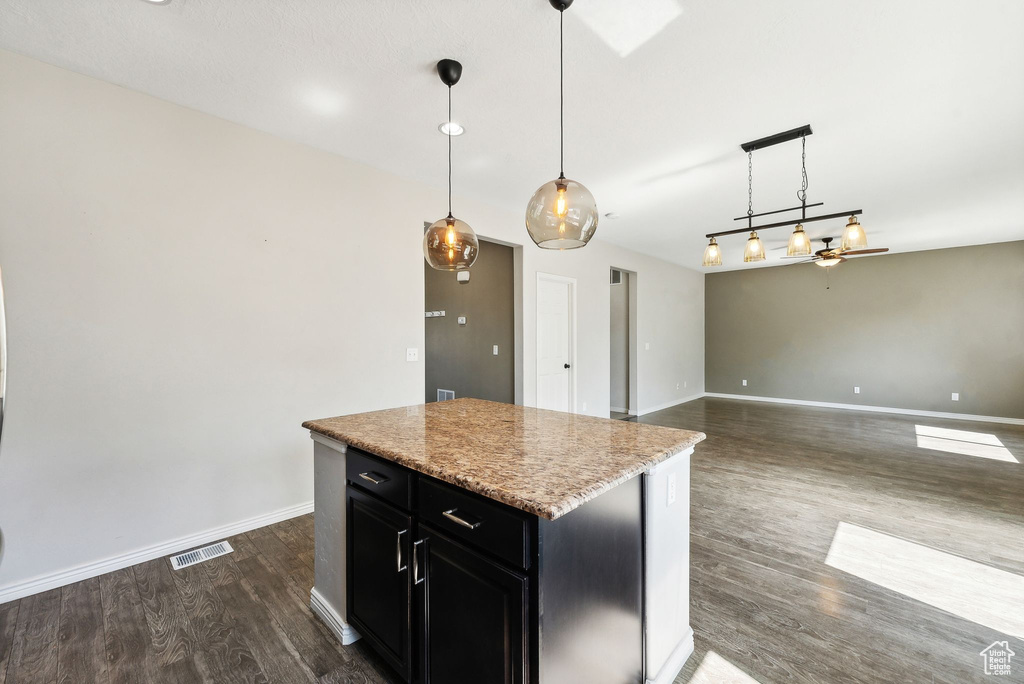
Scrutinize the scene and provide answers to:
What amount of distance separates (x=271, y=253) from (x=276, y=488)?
161 centimetres

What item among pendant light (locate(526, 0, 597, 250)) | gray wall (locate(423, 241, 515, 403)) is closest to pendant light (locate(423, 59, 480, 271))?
pendant light (locate(526, 0, 597, 250))

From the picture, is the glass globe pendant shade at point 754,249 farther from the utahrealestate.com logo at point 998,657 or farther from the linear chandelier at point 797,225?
the utahrealestate.com logo at point 998,657

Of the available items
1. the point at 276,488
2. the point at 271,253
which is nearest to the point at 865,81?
the point at 271,253

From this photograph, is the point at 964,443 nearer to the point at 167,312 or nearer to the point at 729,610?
the point at 729,610

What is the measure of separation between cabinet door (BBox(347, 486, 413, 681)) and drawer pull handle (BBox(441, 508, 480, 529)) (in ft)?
0.77

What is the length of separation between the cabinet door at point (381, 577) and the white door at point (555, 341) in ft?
10.9

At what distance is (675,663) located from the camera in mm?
1626

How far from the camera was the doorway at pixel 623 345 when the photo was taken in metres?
6.81

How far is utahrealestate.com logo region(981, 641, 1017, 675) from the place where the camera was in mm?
1633

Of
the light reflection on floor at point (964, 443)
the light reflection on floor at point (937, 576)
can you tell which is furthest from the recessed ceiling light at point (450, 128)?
the light reflection on floor at point (964, 443)

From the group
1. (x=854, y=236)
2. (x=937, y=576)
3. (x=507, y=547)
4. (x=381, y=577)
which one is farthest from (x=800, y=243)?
(x=381, y=577)

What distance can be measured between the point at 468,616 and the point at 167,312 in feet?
8.07

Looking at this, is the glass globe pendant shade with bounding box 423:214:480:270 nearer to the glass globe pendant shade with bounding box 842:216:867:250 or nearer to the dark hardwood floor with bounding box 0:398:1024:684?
the dark hardwood floor with bounding box 0:398:1024:684

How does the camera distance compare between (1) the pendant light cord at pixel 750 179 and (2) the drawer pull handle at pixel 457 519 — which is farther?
(1) the pendant light cord at pixel 750 179
